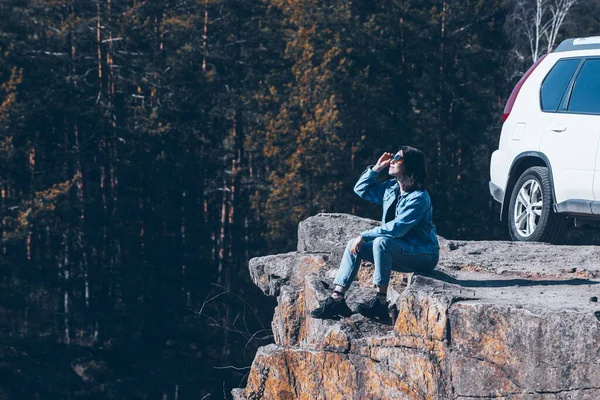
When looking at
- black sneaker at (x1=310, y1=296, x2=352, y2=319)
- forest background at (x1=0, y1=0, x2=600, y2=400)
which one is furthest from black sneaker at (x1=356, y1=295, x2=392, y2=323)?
forest background at (x1=0, y1=0, x2=600, y2=400)

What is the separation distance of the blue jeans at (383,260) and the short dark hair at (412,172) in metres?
0.40

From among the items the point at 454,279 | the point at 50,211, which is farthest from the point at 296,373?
the point at 50,211

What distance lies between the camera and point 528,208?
870 cm

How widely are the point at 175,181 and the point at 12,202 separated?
18.1 ft

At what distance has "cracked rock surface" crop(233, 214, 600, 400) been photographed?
18.4ft

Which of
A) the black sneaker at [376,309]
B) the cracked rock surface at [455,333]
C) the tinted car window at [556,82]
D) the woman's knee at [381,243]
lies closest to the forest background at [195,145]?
the cracked rock surface at [455,333]

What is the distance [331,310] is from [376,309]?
1.08 ft

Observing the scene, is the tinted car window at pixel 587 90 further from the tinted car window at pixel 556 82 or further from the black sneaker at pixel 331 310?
the black sneaker at pixel 331 310

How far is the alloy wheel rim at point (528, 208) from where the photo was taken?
8.57 m

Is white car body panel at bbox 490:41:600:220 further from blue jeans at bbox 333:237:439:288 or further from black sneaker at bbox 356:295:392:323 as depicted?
black sneaker at bbox 356:295:392:323

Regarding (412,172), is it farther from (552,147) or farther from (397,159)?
(552,147)

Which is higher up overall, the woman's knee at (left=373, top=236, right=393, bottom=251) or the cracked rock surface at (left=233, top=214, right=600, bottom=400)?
the woman's knee at (left=373, top=236, right=393, bottom=251)

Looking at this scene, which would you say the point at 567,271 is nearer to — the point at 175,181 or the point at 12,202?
the point at 12,202

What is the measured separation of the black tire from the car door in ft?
0.54
